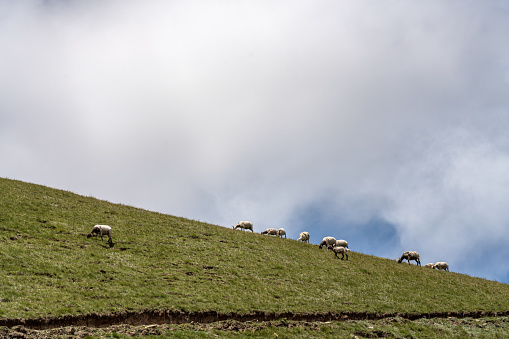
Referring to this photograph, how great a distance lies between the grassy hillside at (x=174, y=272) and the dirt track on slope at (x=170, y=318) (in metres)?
0.45

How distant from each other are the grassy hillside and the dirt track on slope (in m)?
0.45

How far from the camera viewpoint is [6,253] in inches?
1032

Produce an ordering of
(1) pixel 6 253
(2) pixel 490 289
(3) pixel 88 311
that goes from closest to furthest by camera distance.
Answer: (3) pixel 88 311 → (1) pixel 6 253 → (2) pixel 490 289

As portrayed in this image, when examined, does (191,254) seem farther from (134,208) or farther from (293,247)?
(134,208)

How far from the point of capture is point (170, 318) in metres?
21.8

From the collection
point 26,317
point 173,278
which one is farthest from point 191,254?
point 26,317

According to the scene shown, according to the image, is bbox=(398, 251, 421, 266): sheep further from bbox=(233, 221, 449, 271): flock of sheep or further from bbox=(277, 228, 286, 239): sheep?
bbox=(277, 228, 286, 239): sheep

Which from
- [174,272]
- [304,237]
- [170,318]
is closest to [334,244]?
[304,237]

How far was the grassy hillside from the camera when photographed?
23000mm

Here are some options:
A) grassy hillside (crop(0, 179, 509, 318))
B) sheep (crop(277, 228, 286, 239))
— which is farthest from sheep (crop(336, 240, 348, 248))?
sheep (crop(277, 228, 286, 239))

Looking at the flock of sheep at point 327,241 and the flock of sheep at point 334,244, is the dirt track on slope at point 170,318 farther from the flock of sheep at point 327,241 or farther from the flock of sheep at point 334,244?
the flock of sheep at point 327,241

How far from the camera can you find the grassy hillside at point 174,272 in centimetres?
2300

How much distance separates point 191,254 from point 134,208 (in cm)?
1902

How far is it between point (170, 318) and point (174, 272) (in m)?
8.39
